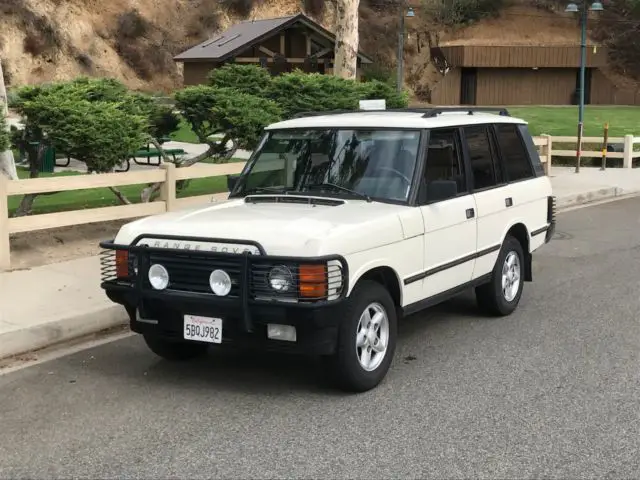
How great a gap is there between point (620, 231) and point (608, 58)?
61855 mm

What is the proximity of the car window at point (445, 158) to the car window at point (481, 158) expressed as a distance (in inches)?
7.8

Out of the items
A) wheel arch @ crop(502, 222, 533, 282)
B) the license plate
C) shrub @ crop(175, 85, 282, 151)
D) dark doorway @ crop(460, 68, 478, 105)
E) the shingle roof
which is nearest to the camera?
the license plate

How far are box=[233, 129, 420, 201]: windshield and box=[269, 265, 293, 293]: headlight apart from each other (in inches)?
50.4

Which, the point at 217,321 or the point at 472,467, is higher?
the point at 217,321

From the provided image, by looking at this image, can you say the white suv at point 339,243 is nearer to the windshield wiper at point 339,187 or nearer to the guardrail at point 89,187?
the windshield wiper at point 339,187

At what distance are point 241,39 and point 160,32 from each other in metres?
16.8

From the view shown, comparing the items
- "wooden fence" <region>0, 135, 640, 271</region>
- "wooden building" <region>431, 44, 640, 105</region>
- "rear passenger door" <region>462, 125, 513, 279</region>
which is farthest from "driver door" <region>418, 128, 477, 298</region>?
"wooden building" <region>431, 44, 640, 105</region>

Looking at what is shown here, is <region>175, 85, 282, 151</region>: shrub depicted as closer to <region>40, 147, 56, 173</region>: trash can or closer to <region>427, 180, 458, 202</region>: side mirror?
<region>40, 147, 56, 173</region>: trash can

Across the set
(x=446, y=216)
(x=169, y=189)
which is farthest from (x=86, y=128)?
(x=446, y=216)

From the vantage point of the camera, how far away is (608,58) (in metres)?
69.2

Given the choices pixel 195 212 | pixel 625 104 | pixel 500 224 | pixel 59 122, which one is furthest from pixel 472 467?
pixel 625 104

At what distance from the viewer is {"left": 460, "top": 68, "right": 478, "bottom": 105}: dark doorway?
6731 centimetres

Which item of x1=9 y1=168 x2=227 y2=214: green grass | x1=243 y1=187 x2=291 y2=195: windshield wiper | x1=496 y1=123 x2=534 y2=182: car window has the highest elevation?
x1=496 y1=123 x2=534 y2=182: car window

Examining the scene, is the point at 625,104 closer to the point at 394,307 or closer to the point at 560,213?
the point at 560,213
